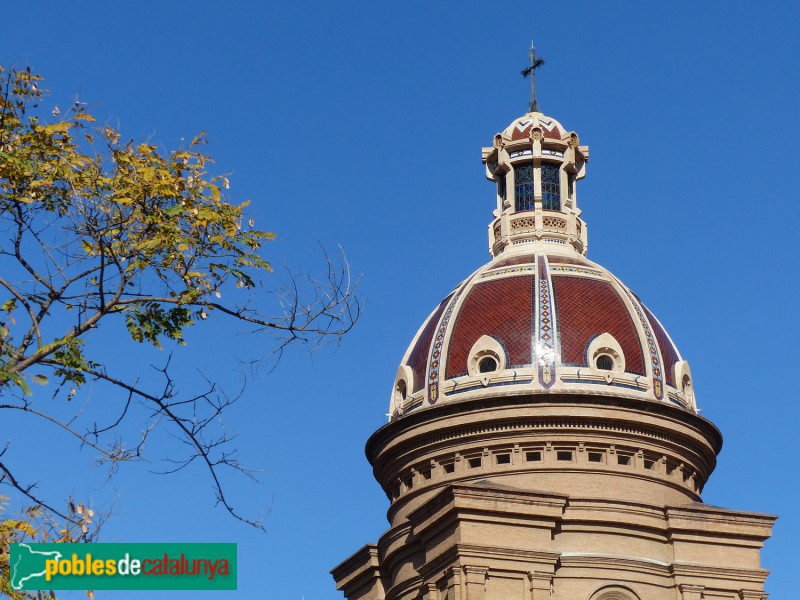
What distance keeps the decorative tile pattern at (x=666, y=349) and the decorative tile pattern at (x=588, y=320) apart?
3.61ft

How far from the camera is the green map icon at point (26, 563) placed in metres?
16.3

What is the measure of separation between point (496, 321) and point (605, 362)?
3.42 meters

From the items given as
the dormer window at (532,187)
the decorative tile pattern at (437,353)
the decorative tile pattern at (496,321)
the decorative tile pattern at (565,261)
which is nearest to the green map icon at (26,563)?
the decorative tile pattern at (496,321)

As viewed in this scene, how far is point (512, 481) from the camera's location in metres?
44.4

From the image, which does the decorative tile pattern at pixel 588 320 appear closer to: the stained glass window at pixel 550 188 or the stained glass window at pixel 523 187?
the stained glass window at pixel 550 188

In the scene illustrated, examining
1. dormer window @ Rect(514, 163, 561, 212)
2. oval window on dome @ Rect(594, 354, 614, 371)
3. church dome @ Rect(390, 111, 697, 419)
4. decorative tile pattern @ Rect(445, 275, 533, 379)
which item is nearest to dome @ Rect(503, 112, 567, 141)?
dormer window @ Rect(514, 163, 561, 212)

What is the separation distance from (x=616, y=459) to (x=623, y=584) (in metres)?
4.04

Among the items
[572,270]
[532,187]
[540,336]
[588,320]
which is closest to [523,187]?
[532,187]

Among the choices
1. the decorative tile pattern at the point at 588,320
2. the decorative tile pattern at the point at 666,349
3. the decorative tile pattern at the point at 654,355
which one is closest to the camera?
the decorative tile pattern at the point at 588,320

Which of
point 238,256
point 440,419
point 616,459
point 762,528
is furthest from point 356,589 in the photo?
point 238,256

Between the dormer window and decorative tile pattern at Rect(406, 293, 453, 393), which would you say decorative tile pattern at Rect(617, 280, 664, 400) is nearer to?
the dormer window

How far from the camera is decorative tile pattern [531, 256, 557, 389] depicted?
45188 mm

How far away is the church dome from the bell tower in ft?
0.17

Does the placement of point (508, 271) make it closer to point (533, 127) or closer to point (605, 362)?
point (605, 362)
